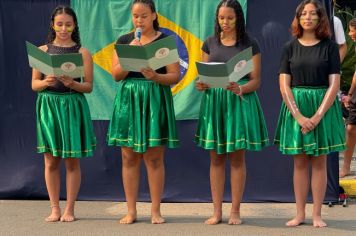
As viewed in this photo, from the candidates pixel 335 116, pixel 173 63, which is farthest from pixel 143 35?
pixel 335 116

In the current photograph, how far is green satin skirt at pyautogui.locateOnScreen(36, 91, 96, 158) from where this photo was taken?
549cm

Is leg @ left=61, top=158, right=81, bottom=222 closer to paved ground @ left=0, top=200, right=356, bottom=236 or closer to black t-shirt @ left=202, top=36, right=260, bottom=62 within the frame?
→ paved ground @ left=0, top=200, right=356, bottom=236

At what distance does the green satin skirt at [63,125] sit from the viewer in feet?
18.0

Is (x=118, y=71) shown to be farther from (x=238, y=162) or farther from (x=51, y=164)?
(x=238, y=162)

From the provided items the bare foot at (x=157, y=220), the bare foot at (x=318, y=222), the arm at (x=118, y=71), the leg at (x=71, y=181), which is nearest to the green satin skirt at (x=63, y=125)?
the leg at (x=71, y=181)

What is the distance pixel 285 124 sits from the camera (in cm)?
538

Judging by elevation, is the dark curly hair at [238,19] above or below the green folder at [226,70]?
above

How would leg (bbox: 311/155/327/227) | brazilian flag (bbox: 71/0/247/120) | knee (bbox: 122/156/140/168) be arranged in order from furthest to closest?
brazilian flag (bbox: 71/0/247/120)
knee (bbox: 122/156/140/168)
leg (bbox: 311/155/327/227)

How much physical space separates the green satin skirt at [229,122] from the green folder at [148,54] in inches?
17.8

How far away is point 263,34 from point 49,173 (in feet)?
7.19

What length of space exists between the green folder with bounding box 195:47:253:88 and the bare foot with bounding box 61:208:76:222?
59.5 inches

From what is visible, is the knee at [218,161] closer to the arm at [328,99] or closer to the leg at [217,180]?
the leg at [217,180]

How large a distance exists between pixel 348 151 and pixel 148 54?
3.47 metres

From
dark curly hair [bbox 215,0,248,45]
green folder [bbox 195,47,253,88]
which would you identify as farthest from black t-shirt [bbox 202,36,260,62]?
green folder [bbox 195,47,253,88]
